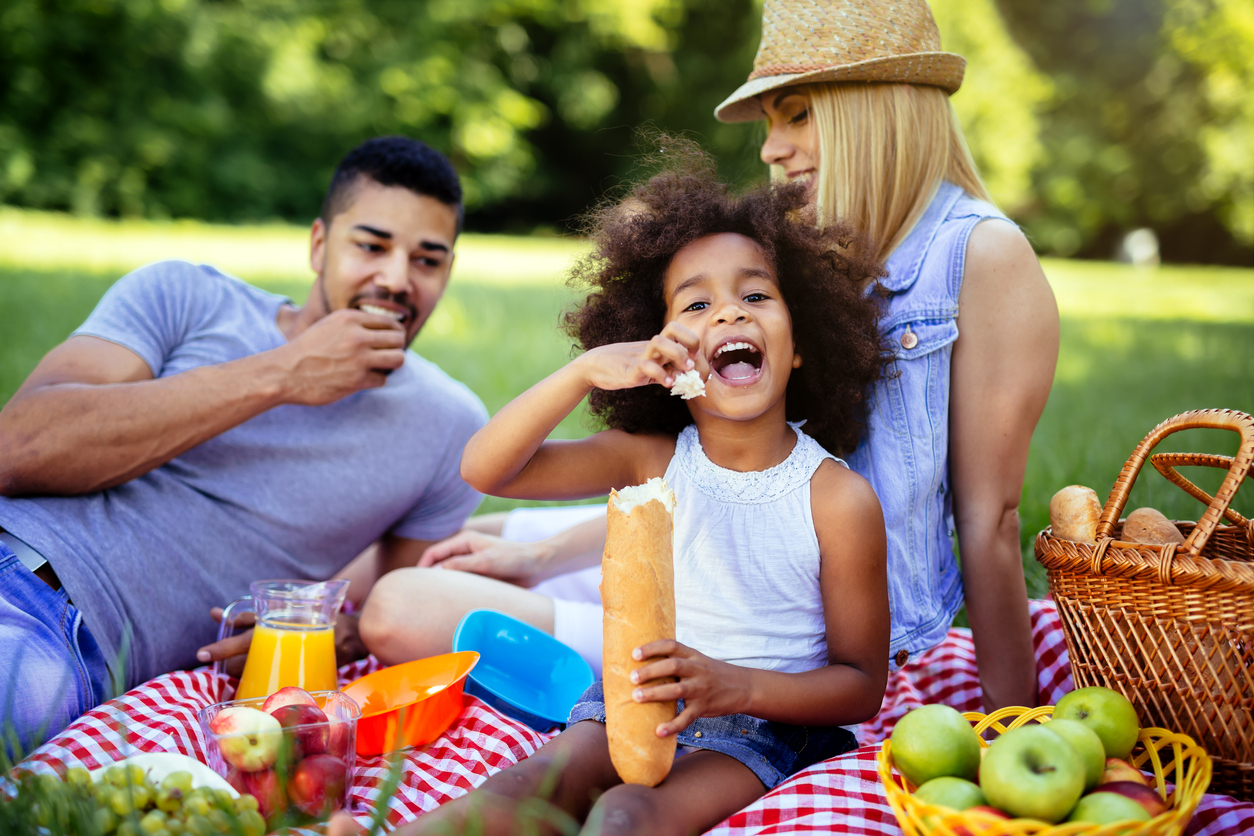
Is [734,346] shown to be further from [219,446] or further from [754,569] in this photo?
[219,446]

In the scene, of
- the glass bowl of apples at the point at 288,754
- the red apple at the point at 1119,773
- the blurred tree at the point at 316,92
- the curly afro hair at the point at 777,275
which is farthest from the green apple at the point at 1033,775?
the blurred tree at the point at 316,92

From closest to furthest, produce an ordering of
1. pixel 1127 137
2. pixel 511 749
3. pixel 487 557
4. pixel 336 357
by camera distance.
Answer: pixel 511 749
pixel 336 357
pixel 487 557
pixel 1127 137

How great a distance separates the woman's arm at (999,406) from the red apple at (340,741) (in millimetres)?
1521

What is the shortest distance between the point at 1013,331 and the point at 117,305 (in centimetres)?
246

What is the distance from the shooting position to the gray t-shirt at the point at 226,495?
2.46 metres

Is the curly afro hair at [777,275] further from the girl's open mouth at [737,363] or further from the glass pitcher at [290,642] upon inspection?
the glass pitcher at [290,642]

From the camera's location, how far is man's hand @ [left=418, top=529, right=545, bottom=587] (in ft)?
9.57

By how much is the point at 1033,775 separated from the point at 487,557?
1.81m

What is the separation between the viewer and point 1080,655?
6.79 ft

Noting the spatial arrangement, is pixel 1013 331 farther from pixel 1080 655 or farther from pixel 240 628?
pixel 240 628

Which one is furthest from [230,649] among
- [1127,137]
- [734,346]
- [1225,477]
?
[1127,137]

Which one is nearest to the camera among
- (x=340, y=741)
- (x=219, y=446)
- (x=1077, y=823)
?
(x=1077, y=823)

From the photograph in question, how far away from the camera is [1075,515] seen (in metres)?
2.08

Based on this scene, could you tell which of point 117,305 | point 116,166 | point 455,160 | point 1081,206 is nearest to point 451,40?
point 455,160
